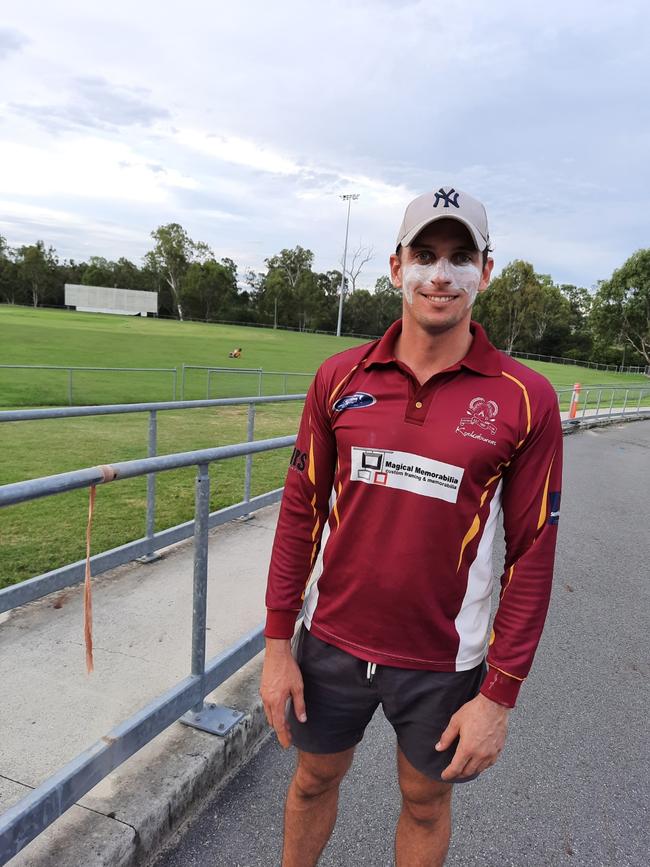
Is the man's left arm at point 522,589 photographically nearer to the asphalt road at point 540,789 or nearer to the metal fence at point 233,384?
the asphalt road at point 540,789

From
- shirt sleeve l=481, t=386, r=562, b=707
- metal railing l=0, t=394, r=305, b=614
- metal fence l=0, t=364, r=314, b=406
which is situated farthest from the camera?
metal fence l=0, t=364, r=314, b=406

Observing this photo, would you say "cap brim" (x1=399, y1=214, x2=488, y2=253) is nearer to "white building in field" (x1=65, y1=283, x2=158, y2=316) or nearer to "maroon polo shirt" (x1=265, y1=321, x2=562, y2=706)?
"maroon polo shirt" (x1=265, y1=321, x2=562, y2=706)

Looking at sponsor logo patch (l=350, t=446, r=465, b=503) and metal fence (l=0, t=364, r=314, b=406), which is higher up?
sponsor logo patch (l=350, t=446, r=465, b=503)

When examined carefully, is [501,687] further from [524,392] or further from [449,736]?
[524,392]

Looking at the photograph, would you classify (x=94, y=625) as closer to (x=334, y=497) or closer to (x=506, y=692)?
(x=334, y=497)

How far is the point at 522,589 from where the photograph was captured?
147 centimetres

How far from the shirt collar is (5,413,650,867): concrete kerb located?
1645 mm

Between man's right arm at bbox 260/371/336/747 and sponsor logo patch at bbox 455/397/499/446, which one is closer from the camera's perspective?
sponsor logo patch at bbox 455/397/499/446

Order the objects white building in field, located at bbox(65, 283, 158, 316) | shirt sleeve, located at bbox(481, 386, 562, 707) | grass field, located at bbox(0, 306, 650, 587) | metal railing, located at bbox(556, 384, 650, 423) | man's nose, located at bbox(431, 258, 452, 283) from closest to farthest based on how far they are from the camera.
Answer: shirt sleeve, located at bbox(481, 386, 562, 707) → man's nose, located at bbox(431, 258, 452, 283) → grass field, located at bbox(0, 306, 650, 587) → metal railing, located at bbox(556, 384, 650, 423) → white building in field, located at bbox(65, 283, 158, 316)

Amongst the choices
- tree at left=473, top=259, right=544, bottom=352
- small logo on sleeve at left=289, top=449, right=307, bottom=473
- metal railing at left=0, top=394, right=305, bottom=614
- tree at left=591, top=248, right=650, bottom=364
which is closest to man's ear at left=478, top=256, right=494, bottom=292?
small logo on sleeve at left=289, top=449, right=307, bottom=473

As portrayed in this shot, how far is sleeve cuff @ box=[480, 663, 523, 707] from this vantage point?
147 centimetres

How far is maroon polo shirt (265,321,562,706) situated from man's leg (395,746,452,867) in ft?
1.21

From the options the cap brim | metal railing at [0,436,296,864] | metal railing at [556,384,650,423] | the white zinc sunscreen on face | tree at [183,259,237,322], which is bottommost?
metal railing at [556,384,650,423]

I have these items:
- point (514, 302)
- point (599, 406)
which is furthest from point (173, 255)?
point (599, 406)
